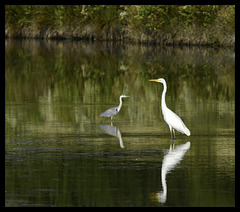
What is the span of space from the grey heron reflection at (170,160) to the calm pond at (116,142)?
15 millimetres

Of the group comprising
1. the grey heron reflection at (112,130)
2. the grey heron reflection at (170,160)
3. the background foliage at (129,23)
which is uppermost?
the background foliage at (129,23)

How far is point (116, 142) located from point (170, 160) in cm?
175

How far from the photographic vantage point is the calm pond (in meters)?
8.66

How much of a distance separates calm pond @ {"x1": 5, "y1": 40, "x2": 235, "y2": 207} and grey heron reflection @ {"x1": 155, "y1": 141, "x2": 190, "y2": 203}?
15 millimetres

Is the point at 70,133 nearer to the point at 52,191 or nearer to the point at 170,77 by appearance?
the point at 52,191

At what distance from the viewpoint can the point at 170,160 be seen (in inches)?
418

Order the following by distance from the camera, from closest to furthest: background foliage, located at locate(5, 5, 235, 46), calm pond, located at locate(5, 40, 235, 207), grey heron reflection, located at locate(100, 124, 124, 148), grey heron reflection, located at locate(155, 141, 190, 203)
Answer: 1. grey heron reflection, located at locate(155, 141, 190, 203)
2. calm pond, located at locate(5, 40, 235, 207)
3. grey heron reflection, located at locate(100, 124, 124, 148)
4. background foliage, located at locate(5, 5, 235, 46)

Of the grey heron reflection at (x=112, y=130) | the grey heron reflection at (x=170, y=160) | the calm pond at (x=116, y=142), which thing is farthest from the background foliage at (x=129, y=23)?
the grey heron reflection at (x=170, y=160)

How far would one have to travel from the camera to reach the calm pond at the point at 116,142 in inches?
341

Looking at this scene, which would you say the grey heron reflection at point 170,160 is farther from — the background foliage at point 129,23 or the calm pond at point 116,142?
the background foliage at point 129,23

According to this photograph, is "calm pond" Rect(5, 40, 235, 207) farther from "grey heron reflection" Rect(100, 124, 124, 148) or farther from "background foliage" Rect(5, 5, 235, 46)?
"background foliage" Rect(5, 5, 235, 46)

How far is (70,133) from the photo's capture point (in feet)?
42.6

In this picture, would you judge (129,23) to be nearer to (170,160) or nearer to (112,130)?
(112,130)

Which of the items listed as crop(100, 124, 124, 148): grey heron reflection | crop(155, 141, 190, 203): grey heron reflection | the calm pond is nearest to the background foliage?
the calm pond
